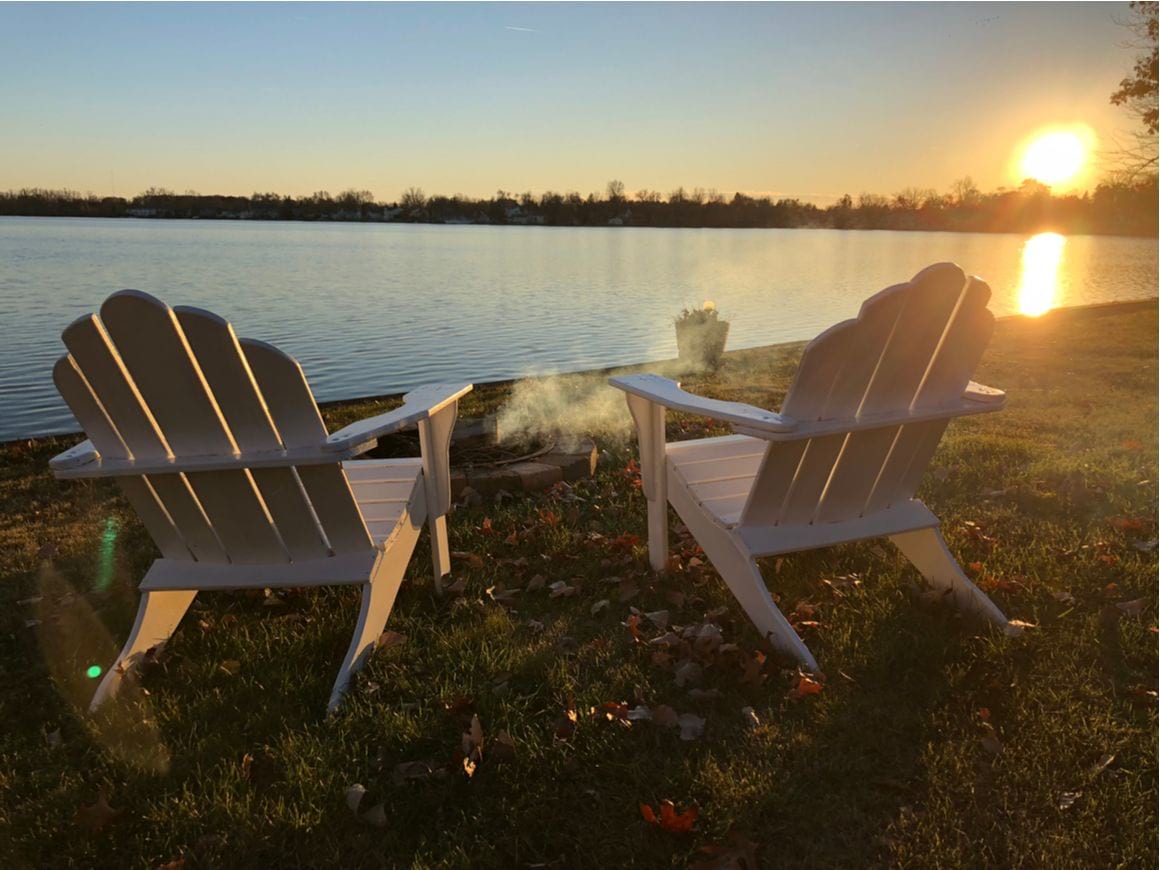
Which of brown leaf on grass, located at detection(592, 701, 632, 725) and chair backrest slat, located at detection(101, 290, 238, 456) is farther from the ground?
chair backrest slat, located at detection(101, 290, 238, 456)

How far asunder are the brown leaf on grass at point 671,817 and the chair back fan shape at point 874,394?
1.07 meters

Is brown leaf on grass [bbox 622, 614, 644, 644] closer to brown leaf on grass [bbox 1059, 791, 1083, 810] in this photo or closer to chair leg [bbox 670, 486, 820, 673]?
chair leg [bbox 670, 486, 820, 673]

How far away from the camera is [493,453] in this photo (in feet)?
15.6

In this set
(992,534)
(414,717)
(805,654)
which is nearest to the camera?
(414,717)

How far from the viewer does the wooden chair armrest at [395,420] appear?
2.40m

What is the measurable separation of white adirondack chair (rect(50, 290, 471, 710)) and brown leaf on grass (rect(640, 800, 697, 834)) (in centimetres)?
109

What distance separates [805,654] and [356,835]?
1499 mm

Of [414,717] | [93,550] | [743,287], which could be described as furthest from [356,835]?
[743,287]

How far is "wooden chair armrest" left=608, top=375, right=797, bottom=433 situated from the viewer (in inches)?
95.8

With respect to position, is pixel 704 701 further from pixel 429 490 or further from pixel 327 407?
pixel 327 407

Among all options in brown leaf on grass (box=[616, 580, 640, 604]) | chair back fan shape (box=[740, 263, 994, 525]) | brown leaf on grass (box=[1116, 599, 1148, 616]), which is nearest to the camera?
chair back fan shape (box=[740, 263, 994, 525])

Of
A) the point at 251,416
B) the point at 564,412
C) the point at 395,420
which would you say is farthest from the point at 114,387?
the point at 564,412

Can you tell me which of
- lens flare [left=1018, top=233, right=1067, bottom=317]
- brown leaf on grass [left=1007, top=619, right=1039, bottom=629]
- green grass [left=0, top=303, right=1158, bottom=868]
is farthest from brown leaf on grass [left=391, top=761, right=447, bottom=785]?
lens flare [left=1018, top=233, right=1067, bottom=317]

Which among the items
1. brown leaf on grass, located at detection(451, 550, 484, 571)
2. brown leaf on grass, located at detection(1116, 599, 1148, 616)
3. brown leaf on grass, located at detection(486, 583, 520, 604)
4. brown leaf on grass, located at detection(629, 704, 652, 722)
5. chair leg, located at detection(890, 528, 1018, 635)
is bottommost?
brown leaf on grass, located at detection(486, 583, 520, 604)
